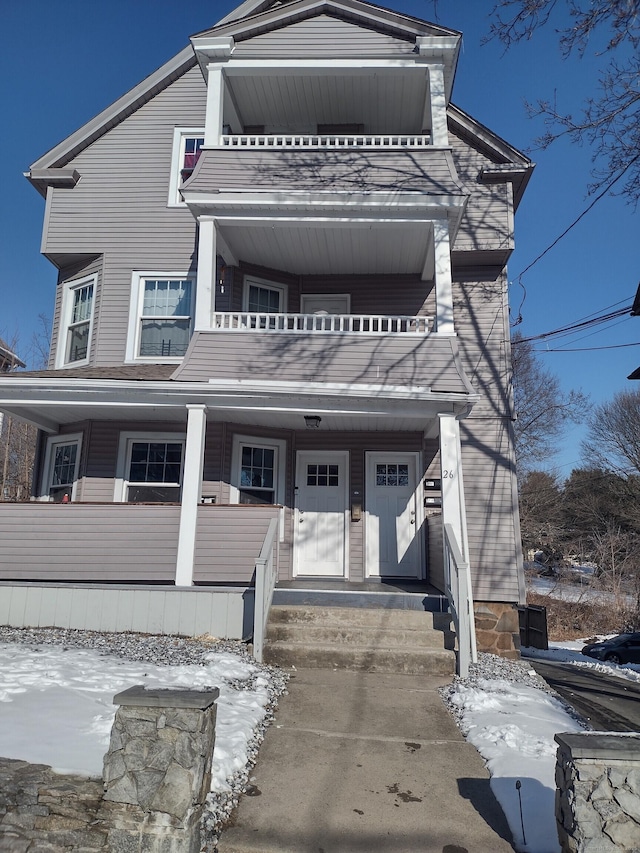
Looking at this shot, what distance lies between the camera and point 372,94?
10.6 metres

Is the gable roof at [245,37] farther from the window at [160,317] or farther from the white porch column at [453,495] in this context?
the white porch column at [453,495]

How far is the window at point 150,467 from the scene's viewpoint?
392 inches

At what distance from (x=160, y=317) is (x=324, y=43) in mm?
5451

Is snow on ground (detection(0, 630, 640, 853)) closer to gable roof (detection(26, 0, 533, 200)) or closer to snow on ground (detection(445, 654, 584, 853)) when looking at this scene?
snow on ground (detection(445, 654, 584, 853))

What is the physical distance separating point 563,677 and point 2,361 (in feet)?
69.1

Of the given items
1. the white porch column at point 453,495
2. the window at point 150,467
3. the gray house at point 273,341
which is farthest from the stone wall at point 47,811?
the window at point 150,467

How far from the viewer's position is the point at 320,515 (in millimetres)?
10172

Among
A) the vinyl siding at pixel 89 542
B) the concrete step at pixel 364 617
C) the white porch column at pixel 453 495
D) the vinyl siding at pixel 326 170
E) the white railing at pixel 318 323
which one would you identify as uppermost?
the vinyl siding at pixel 326 170

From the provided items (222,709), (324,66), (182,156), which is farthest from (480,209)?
(222,709)

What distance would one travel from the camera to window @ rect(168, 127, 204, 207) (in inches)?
437

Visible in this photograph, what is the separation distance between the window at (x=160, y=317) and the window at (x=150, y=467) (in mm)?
1449

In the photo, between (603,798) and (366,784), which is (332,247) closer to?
(366,784)

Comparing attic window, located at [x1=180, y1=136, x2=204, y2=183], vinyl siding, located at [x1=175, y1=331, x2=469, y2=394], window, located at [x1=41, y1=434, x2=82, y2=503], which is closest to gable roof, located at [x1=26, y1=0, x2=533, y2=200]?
attic window, located at [x1=180, y1=136, x2=204, y2=183]

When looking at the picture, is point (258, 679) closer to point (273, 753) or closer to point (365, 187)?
point (273, 753)
